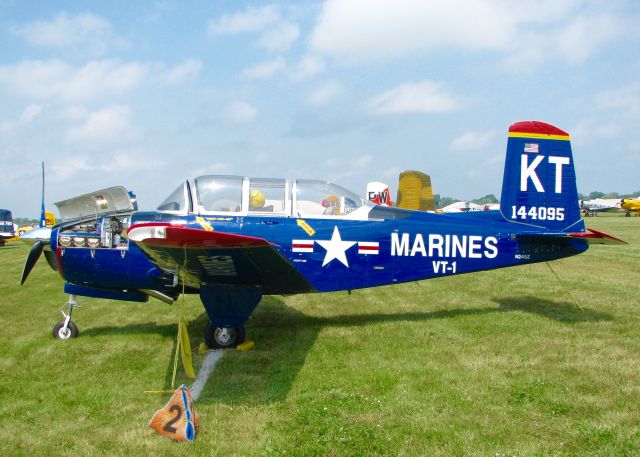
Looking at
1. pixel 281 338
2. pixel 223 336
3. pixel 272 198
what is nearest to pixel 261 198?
pixel 272 198

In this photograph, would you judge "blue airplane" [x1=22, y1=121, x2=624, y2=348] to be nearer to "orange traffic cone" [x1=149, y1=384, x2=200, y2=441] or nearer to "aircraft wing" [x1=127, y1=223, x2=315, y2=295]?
"aircraft wing" [x1=127, y1=223, x2=315, y2=295]

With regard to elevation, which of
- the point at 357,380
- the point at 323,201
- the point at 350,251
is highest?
the point at 323,201

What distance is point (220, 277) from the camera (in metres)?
5.90

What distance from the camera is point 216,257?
504 cm

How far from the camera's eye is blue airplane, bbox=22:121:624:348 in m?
6.32

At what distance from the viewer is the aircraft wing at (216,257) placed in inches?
156

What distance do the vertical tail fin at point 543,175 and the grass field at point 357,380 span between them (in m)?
1.58

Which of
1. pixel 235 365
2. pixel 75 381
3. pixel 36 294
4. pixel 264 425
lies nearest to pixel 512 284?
pixel 235 365

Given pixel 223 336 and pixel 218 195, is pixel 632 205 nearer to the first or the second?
pixel 218 195

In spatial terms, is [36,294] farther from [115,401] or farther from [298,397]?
[298,397]

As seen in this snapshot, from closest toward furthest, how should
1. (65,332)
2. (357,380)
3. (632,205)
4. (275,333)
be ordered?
(357,380) < (65,332) < (275,333) < (632,205)

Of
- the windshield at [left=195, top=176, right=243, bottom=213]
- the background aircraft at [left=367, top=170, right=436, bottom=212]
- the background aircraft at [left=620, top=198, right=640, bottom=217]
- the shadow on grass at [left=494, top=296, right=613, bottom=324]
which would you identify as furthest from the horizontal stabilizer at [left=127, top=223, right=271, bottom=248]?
the background aircraft at [left=620, top=198, right=640, bottom=217]

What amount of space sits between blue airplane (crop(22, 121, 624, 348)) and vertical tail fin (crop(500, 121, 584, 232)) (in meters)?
0.02

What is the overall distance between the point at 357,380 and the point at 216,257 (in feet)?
6.44
